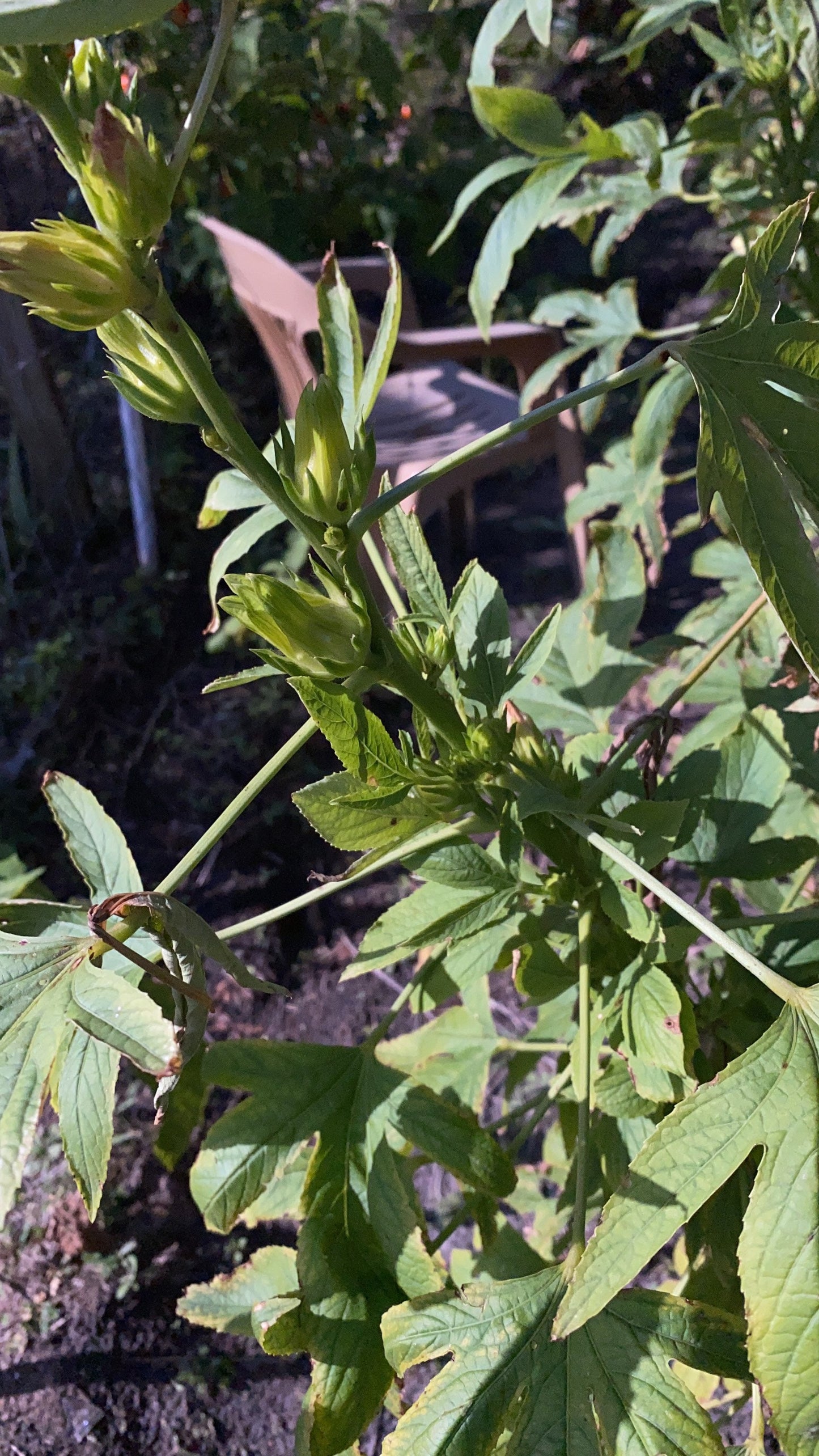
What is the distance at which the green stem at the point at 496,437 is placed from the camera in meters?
0.60

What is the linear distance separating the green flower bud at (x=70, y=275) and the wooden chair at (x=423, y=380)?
2.06m

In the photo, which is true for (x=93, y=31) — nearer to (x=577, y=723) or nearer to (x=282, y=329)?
(x=577, y=723)

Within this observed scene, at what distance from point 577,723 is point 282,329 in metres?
1.95

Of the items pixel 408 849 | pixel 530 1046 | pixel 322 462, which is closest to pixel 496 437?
pixel 322 462

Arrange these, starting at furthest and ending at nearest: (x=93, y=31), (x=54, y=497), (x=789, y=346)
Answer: (x=54, y=497), (x=789, y=346), (x=93, y=31)

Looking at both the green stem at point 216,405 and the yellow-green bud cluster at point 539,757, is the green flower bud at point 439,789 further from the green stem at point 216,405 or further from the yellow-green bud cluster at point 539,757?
the green stem at point 216,405

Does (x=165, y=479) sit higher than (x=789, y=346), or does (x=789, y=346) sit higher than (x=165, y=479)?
(x=789, y=346)

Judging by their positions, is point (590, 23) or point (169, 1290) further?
point (590, 23)

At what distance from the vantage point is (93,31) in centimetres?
41

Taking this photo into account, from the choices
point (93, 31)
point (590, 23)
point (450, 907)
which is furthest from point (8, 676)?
point (590, 23)

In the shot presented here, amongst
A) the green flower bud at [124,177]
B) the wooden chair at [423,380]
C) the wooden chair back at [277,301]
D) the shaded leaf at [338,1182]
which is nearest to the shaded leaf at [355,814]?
the shaded leaf at [338,1182]

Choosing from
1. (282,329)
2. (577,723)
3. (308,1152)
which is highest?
(282,329)

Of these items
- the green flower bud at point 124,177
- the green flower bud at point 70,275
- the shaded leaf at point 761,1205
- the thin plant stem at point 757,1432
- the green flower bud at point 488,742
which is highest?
the green flower bud at point 124,177

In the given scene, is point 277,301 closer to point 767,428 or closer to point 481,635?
point 481,635
